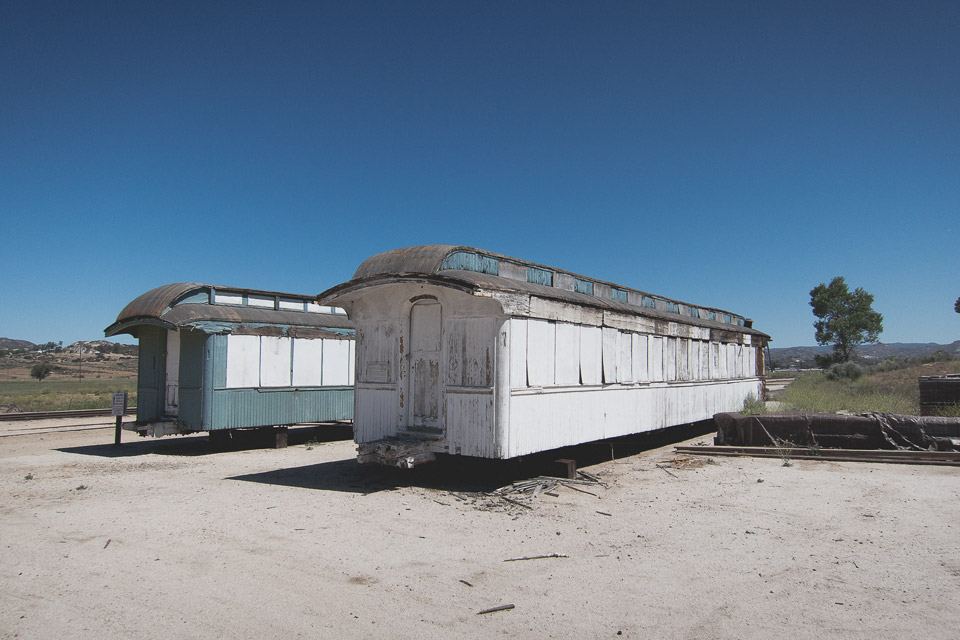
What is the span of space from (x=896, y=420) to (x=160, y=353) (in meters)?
16.0

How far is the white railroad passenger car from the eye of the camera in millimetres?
8898

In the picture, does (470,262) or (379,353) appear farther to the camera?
(379,353)

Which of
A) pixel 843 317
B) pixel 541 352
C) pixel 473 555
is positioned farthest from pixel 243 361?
pixel 843 317

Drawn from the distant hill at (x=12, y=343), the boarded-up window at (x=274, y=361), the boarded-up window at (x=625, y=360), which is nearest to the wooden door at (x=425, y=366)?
the boarded-up window at (x=625, y=360)

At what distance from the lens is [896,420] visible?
40.2 ft

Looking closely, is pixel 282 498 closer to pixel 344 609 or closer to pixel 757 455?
pixel 344 609

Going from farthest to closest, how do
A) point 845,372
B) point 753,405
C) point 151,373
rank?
point 845,372 → point 753,405 → point 151,373

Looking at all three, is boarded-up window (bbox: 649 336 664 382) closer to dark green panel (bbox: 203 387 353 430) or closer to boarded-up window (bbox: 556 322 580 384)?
boarded-up window (bbox: 556 322 580 384)

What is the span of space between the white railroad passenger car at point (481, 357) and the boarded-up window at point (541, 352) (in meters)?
0.03

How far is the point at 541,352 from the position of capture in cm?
961

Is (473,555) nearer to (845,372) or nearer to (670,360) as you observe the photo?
(670,360)

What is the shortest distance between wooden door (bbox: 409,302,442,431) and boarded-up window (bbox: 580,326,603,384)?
260cm

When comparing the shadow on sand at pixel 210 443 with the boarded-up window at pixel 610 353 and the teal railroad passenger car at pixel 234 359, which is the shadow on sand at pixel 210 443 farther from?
the boarded-up window at pixel 610 353

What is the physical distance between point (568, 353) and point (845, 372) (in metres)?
38.8
